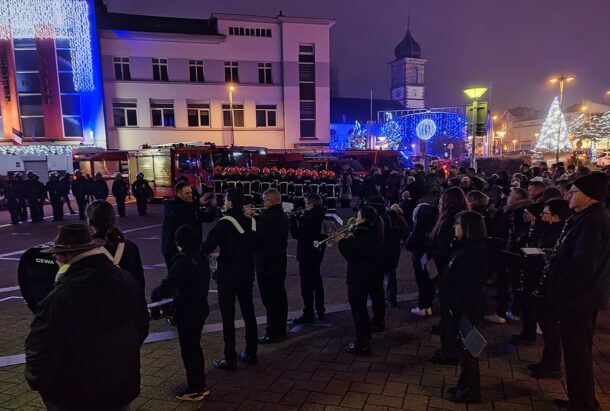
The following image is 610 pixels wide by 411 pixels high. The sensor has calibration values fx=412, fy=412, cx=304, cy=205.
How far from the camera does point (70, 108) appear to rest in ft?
97.1

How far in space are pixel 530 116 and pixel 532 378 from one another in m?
114

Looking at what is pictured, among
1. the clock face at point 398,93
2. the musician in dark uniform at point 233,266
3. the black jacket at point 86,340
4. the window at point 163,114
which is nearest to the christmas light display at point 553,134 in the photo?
the window at point 163,114

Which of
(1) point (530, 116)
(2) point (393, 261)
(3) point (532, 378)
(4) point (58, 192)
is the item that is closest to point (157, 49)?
(4) point (58, 192)

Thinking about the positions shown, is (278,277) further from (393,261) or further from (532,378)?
(532,378)

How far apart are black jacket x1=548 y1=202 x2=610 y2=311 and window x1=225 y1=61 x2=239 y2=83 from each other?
105ft

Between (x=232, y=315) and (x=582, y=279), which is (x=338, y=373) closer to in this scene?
(x=232, y=315)

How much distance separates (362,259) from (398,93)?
332 ft

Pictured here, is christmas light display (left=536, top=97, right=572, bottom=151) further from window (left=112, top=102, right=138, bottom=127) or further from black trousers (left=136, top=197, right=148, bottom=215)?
black trousers (left=136, top=197, right=148, bottom=215)

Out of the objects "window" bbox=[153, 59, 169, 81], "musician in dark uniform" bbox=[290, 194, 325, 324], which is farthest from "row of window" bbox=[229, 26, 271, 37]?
"musician in dark uniform" bbox=[290, 194, 325, 324]

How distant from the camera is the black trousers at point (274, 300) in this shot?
5.23 meters

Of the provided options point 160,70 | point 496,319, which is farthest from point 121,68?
point 496,319

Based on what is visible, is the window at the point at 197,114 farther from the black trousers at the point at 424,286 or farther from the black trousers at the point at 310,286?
the black trousers at the point at 424,286

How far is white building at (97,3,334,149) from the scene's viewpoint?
101 ft

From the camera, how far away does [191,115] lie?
107 feet
